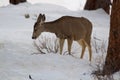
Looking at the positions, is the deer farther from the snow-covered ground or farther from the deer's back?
the snow-covered ground

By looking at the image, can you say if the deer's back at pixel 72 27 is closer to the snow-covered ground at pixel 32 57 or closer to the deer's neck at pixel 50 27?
the deer's neck at pixel 50 27

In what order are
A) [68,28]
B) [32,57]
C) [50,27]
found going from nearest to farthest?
1. [32,57]
2. [68,28]
3. [50,27]

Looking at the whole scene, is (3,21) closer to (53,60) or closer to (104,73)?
(53,60)

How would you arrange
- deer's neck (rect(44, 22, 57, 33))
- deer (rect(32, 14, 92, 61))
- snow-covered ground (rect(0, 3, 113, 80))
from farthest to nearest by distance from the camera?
deer's neck (rect(44, 22, 57, 33)), deer (rect(32, 14, 92, 61)), snow-covered ground (rect(0, 3, 113, 80))

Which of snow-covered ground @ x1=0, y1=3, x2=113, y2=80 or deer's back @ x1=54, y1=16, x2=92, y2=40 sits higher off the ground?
deer's back @ x1=54, y1=16, x2=92, y2=40

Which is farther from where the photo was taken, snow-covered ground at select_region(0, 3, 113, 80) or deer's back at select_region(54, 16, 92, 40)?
deer's back at select_region(54, 16, 92, 40)

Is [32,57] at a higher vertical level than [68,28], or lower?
lower

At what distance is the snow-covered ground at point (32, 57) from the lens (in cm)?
827

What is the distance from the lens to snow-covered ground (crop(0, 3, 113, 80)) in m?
8.27

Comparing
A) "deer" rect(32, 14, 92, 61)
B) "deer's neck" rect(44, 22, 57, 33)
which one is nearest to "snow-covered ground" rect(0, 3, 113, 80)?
"deer" rect(32, 14, 92, 61)

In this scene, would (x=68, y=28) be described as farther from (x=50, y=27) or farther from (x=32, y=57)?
(x=32, y=57)

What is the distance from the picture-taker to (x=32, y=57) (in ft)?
31.9

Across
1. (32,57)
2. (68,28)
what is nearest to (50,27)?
(68,28)

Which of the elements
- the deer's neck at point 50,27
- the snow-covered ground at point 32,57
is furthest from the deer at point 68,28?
the snow-covered ground at point 32,57
